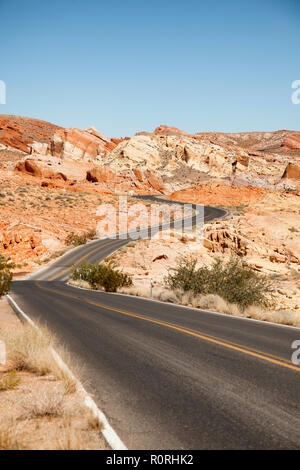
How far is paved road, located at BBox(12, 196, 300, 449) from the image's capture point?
3.73 metres

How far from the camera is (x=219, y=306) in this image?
14219 mm

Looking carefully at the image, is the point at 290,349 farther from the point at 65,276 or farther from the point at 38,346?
the point at 65,276

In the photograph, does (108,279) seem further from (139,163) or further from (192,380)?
(139,163)

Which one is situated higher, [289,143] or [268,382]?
[289,143]

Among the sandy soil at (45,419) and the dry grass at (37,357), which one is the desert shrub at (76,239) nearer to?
the dry grass at (37,357)

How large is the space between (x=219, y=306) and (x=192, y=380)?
359 inches

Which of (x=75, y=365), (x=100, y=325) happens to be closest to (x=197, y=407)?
(x=75, y=365)

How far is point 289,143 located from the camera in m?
164

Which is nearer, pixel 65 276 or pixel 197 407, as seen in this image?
pixel 197 407

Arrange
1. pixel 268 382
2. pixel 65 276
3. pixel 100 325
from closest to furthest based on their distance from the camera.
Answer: pixel 268 382 → pixel 100 325 → pixel 65 276

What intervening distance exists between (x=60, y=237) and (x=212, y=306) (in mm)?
41590

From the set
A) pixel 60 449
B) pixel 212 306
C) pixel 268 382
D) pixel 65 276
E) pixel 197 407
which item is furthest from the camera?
pixel 65 276

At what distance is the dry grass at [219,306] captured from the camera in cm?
1172

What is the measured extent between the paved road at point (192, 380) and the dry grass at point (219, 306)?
125 centimetres
